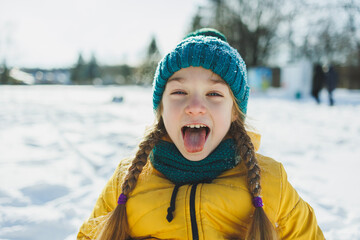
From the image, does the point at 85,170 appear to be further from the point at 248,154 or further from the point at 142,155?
the point at 248,154

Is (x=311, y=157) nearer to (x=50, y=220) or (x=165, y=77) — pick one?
(x=165, y=77)

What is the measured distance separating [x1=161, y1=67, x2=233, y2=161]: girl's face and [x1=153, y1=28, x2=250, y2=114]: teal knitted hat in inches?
1.3

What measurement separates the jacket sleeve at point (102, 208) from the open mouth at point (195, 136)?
16.7 inches

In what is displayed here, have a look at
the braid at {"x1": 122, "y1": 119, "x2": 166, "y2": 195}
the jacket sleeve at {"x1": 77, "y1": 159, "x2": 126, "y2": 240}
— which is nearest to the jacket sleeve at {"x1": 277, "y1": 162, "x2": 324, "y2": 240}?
the braid at {"x1": 122, "y1": 119, "x2": 166, "y2": 195}

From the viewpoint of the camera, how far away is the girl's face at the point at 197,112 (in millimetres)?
1295

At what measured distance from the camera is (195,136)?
4.35ft

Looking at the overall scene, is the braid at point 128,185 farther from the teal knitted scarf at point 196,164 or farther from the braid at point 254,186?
the braid at point 254,186

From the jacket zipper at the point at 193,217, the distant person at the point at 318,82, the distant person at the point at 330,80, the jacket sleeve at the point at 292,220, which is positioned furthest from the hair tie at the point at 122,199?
the distant person at the point at 318,82

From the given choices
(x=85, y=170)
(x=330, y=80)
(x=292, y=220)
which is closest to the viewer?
(x=292, y=220)

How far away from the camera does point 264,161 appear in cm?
139

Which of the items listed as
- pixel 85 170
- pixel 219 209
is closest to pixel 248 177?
pixel 219 209

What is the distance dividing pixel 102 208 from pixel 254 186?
0.80 meters

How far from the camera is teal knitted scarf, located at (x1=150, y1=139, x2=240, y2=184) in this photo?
1344 millimetres

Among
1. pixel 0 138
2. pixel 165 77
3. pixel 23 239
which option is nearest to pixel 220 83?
pixel 165 77
